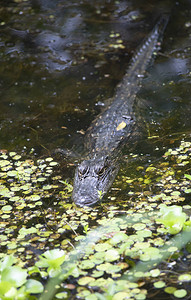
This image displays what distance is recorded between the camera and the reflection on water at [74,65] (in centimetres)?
583

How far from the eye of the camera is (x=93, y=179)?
182 inches

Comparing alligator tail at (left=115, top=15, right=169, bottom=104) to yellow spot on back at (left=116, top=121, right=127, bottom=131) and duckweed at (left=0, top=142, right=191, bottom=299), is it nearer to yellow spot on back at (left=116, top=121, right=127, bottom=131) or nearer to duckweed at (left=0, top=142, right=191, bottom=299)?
yellow spot on back at (left=116, top=121, right=127, bottom=131)

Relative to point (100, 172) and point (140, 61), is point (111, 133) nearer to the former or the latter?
point (100, 172)

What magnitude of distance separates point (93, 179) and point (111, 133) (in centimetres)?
124

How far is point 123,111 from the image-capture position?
6.06 m

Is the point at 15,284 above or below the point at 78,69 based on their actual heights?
above

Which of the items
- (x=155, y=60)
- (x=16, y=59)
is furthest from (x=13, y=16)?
(x=155, y=60)

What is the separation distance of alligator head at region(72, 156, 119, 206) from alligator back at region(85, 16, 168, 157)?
37cm

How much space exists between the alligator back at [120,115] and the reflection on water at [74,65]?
6.8 inches

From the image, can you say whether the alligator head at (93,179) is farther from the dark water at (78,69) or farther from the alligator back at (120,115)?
the dark water at (78,69)

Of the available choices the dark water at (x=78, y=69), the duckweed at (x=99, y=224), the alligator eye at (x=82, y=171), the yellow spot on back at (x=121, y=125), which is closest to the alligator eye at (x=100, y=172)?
the alligator eye at (x=82, y=171)

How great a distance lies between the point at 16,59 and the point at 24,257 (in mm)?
5132

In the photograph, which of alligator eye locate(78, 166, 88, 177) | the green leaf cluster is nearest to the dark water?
alligator eye locate(78, 166, 88, 177)

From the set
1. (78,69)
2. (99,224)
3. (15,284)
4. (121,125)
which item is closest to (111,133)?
(121,125)
